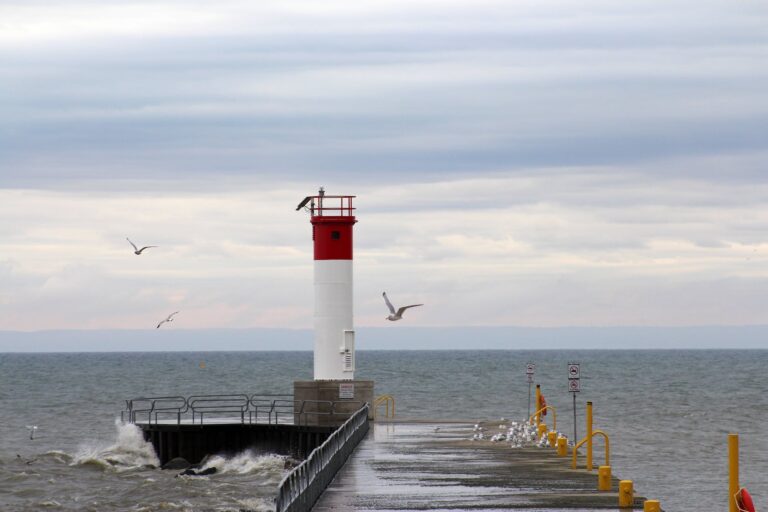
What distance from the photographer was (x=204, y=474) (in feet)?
132

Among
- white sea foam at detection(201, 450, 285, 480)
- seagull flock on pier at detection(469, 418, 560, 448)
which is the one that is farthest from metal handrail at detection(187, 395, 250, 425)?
seagull flock on pier at detection(469, 418, 560, 448)

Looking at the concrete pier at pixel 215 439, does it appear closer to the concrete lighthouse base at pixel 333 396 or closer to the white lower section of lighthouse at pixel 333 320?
the concrete lighthouse base at pixel 333 396

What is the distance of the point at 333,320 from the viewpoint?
4266 centimetres

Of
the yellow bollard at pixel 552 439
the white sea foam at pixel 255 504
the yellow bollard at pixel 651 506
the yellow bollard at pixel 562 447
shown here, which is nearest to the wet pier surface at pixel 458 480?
the yellow bollard at pixel 562 447

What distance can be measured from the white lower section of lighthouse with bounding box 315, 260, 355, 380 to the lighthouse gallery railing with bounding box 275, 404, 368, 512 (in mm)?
8583

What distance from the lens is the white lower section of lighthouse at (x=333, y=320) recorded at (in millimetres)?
42531

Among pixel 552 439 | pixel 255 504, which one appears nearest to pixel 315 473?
pixel 255 504

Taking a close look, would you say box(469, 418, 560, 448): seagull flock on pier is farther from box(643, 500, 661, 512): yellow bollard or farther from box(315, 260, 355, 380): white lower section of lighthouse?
box(643, 500, 661, 512): yellow bollard

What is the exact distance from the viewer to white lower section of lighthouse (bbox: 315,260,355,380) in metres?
42.5

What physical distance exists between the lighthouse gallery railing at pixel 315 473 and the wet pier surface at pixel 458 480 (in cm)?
24

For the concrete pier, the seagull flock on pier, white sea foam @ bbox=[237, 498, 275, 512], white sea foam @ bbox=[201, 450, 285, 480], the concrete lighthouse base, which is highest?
the concrete lighthouse base

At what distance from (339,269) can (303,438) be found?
220 inches

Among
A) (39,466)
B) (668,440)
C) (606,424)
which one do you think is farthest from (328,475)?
(606,424)

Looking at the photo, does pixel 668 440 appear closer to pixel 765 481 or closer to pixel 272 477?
pixel 765 481
